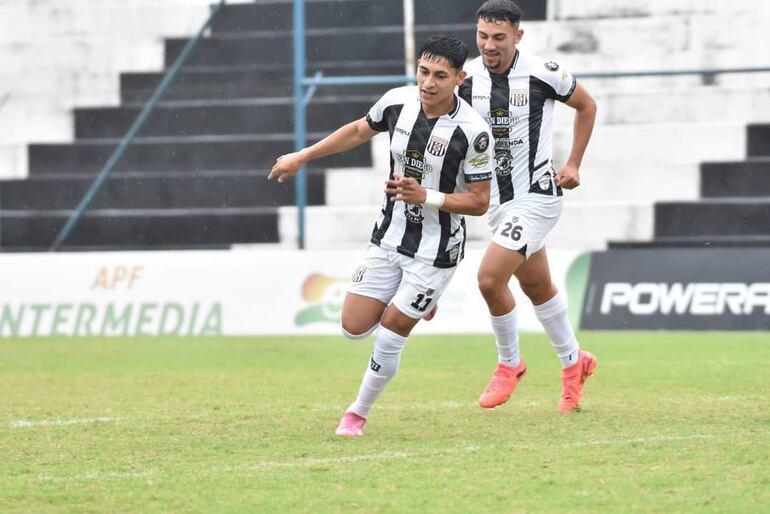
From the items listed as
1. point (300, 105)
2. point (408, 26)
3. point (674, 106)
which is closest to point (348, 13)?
point (408, 26)

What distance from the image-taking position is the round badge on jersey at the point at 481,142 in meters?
6.53

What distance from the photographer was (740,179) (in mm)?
14875

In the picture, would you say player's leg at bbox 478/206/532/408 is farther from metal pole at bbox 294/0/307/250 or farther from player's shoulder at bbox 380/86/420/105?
metal pole at bbox 294/0/307/250

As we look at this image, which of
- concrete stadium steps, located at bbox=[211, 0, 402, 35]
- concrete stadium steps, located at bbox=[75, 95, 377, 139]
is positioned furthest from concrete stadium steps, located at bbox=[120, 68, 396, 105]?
concrete stadium steps, located at bbox=[211, 0, 402, 35]

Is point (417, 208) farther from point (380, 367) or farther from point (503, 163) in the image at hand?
point (503, 163)

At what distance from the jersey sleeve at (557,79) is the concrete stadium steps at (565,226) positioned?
7.14 m

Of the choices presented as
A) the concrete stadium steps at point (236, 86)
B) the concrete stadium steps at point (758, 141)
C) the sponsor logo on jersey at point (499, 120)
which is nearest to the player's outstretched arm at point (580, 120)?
the sponsor logo on jersey at point (499, 120)

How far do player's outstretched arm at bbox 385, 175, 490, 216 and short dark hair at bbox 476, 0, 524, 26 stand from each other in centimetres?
→ 109

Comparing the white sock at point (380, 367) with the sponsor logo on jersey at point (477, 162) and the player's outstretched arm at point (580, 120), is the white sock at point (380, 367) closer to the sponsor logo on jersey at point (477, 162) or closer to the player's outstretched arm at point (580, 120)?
the sponsor logo on jersey at point (477, 162)

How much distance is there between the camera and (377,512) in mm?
4758

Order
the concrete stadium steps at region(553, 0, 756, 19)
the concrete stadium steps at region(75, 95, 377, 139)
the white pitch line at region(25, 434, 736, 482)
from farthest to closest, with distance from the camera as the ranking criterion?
the concrete stadium steps at region(553, 0, 756, 19)
the concrete stadium steps at region(75, 95, 377, 139)
the white pitch line at region(25, 434, 736, 482)

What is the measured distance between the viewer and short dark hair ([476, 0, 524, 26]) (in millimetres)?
7160

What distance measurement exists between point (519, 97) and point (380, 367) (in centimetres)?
172

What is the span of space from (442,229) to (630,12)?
10.9 m
